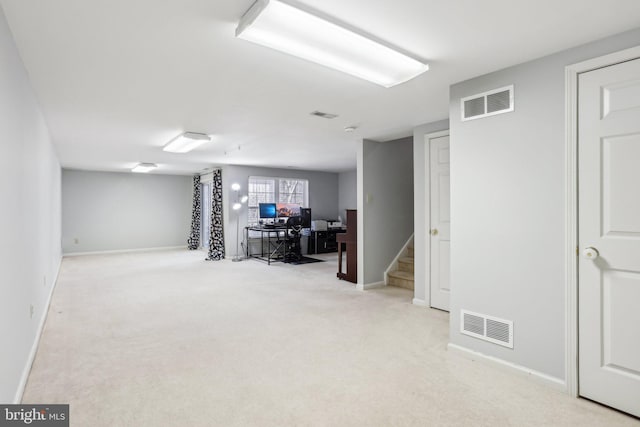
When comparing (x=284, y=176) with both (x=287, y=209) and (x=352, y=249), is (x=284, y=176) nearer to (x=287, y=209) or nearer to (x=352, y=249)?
(x=287, y=209)

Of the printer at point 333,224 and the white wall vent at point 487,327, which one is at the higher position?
the printer at point 333,224

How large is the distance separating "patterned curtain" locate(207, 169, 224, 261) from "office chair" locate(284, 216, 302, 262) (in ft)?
5.09

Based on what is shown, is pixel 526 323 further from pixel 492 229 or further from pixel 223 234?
pixel 223 234

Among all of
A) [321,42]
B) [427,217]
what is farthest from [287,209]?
[321,42]

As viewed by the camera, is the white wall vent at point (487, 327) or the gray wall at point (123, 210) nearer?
the white wall vent at point (487, 327)

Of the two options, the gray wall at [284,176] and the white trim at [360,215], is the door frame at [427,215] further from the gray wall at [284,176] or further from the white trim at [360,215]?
the gray wall at [284,176]

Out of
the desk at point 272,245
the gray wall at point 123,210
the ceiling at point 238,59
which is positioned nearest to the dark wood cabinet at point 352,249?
the ceiling at point 238,59

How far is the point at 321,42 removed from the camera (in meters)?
1.93

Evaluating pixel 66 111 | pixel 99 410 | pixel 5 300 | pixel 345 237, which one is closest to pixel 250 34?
pixel 5 300

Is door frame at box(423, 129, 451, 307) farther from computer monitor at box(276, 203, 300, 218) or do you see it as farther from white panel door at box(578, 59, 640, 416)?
computer monitor at box(276, 203, 300, 218)

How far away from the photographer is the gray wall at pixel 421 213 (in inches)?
160

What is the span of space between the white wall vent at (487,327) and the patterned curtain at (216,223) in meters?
6.17
